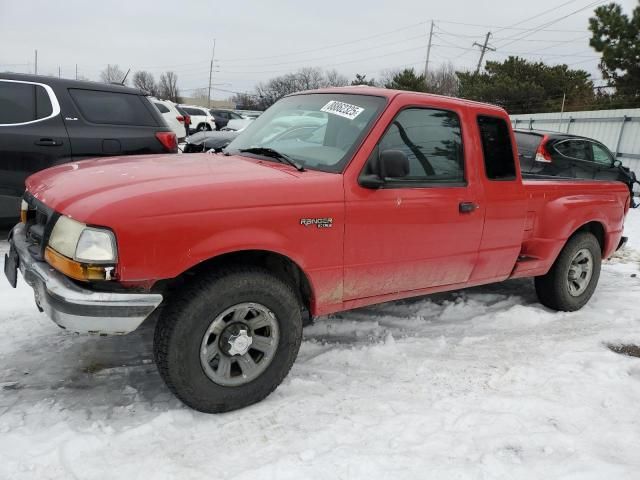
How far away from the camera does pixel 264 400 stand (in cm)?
305

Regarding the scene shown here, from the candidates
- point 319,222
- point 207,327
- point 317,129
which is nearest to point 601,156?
point 317,129

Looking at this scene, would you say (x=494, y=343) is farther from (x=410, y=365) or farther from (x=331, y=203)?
(x=331, y=203)

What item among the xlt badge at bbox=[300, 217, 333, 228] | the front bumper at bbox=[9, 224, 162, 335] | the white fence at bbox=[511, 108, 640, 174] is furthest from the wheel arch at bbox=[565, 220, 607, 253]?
the white fence at bbox=[511, 108, 640, 174]

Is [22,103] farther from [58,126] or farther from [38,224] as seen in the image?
[38,224]

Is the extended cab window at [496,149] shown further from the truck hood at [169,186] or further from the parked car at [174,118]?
the parked car at [174,118]

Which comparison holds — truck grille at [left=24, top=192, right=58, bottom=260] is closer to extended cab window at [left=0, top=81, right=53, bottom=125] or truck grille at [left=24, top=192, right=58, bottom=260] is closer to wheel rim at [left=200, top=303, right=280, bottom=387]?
wheel rim at [left=200, top=303, right=280, bottom=387]

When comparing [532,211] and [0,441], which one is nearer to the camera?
[0,441]

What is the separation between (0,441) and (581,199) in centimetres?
479

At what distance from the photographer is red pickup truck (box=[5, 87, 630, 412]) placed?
8.25 feet

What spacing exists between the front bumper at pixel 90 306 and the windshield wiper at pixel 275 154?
1.20 metres

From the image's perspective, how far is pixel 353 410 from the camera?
2.99m

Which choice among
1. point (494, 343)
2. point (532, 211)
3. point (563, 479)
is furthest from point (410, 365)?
point (532, 211)

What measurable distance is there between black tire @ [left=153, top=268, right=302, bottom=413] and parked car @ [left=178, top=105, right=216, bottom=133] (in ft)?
73.4

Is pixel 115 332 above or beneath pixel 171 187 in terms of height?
beneath
